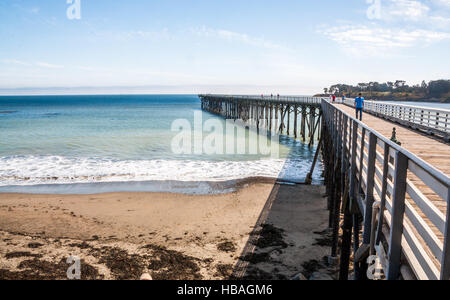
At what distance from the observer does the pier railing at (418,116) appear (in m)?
10.8

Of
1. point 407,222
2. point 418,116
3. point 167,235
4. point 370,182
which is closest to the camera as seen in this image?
point 407,222

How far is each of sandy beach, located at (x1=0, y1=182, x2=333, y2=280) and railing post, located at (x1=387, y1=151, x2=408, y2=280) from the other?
5.34 m

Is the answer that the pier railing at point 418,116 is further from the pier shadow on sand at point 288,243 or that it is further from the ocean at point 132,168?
the ocean at point 132,168

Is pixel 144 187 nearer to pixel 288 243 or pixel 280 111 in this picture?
pixel 288 243

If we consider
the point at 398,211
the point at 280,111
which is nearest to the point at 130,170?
the point at 398,211

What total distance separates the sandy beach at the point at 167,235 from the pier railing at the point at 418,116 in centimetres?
462

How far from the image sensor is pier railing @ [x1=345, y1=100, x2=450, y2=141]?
1075 cm

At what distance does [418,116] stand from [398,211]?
11817 mm

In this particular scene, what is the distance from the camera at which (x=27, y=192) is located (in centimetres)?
1528

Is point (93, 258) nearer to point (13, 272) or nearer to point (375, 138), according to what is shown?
point (13, 272)

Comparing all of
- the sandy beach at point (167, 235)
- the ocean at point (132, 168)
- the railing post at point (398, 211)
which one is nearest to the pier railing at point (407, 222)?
the railing post at point (398, 211)

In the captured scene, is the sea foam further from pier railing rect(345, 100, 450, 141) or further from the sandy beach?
pier railing rect(345, 100, 450, 141)

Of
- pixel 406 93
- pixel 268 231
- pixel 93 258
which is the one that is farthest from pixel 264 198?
pixel 406 93

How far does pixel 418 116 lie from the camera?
41.9ft
